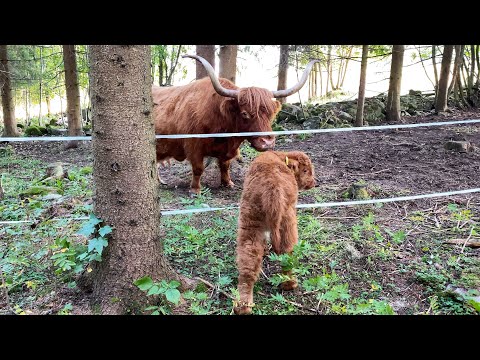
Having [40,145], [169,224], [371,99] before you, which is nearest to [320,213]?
[169,224]

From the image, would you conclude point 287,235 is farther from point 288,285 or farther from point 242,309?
point 242,309

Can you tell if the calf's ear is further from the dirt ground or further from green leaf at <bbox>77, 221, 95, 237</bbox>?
green leaf at <bbox>77, 221, 95, 237</bbox>

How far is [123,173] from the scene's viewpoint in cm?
255

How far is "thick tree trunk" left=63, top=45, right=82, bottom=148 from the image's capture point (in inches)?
339

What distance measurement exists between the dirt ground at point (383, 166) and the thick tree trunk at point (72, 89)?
0.58 m

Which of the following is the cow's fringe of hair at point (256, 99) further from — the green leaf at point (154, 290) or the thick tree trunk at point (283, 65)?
the thick tree trunk at point (283, 65)

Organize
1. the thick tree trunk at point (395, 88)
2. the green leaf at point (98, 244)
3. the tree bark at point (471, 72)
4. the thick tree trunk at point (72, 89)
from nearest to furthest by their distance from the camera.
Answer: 1. the green leaf at point (98, 244)
2. the thick tree trunk at point (72, 89)
3. the thick tree trunk at point (395, 88)
4. the tree bark at point (471, 72)

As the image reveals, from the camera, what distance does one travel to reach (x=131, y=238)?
2611mm

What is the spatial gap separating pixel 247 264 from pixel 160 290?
692 mm

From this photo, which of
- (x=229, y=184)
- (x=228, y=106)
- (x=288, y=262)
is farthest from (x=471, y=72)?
(x=288, y=262)

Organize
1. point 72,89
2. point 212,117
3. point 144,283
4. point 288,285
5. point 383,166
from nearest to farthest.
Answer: point 144,283 < point 288,285 < point 212,117 < point 383,166 < point 72,89

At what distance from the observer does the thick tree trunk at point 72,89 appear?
862 centimetres

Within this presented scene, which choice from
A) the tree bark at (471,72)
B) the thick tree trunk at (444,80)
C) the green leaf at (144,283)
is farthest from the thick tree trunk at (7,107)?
the tree bark at (471,72)

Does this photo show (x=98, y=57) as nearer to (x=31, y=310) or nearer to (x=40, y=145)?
(x=31, y=310)
